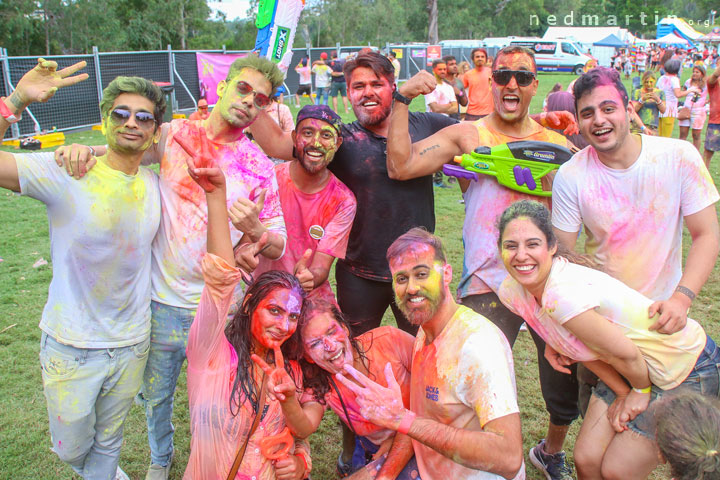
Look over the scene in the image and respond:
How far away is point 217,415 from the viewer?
8.49 feet

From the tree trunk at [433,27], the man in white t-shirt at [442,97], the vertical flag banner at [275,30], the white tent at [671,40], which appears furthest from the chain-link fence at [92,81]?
the white tent at [671,40]

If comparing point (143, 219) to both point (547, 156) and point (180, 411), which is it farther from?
point (547, 156)

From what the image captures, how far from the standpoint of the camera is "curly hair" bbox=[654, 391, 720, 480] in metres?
1.96

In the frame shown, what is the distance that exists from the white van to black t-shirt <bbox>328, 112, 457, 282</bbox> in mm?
35242

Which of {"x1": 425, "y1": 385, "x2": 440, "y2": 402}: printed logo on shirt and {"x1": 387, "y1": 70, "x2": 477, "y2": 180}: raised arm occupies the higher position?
{"x1": 387, "y1": 70, "x2": 477, "y2": 180}: raised arm

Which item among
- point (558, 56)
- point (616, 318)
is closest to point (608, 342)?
point (616, 318)

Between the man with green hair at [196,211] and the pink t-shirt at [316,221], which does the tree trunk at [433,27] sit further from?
the man with green hair at [196,211]

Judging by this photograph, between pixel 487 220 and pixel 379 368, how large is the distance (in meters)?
1.07

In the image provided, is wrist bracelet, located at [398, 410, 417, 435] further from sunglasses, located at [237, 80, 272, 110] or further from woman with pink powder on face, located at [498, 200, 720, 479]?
sunglasses, located at [237, 80, 272, 110]

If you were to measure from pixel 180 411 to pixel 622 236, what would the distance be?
3.20 metres

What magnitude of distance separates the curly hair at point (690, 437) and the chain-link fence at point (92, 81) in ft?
44.8

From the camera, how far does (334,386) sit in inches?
116

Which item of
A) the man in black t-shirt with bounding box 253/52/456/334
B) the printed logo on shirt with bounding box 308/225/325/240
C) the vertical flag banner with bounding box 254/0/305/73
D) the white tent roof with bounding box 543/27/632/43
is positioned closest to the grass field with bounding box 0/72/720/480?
the man in black t-shirt with bounding box 253/52/456/334

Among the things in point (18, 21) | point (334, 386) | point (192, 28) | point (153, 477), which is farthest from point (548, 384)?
point (192, 28)
